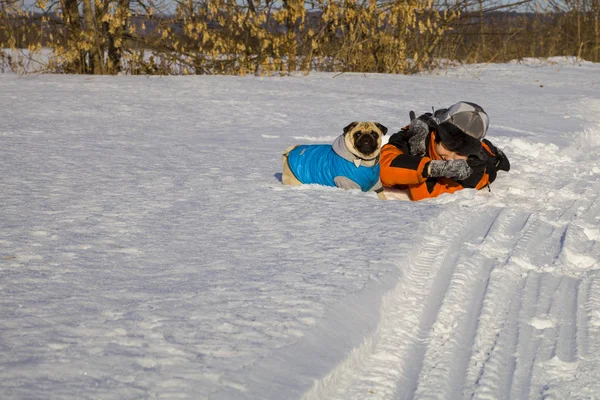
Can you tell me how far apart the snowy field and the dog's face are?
0.29 m

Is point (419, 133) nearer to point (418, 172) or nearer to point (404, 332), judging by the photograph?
point (418, 172)

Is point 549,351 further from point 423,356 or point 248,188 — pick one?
point 248,188

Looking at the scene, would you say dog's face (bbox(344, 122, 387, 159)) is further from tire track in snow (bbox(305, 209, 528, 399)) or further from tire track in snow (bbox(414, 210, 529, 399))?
tire track in snow (bbox(414, 210, 529, 399))

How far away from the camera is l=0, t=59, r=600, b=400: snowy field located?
2.17 m

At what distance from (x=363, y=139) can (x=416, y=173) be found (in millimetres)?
405

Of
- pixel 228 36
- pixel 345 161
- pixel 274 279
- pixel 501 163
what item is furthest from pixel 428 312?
pixel 228 36

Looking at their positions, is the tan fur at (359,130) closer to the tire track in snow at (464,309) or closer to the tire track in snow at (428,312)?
the tire track in snow at (428,312)

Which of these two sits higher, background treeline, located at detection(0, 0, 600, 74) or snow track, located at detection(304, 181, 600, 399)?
background treeline, located at detection(0, 0, 600, 74)

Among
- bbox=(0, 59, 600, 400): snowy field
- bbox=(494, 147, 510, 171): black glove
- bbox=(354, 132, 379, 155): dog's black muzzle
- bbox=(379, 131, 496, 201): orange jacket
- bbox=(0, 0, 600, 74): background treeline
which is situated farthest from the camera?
bbox=(0, 0, 600, 74): background treeline

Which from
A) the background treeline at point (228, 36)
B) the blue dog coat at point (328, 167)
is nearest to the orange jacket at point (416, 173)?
the blue dog coat at point (328, 167)

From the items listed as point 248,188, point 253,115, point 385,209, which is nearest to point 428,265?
point 385,209

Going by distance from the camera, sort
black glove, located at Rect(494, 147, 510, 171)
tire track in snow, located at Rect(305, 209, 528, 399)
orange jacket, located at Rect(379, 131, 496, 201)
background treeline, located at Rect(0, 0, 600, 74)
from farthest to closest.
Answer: background treeline, located at Rect(0, 0, 600, 74) → black glove, located at Rect(494, 147, 510, 171) → orange jacket, located at Rect(379, 131, 496, 201) → tire track in snow, located at Rect(305, 209, 528, 399)

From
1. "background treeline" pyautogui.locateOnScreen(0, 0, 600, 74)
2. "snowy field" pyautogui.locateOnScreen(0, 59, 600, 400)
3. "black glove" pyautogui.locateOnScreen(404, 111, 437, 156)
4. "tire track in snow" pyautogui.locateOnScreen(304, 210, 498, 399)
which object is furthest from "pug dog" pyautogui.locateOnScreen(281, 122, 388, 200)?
"background treeline" pyautogui.locateOnScreen(0, 0, 600, 74)

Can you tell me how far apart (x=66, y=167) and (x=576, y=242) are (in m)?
3.34
